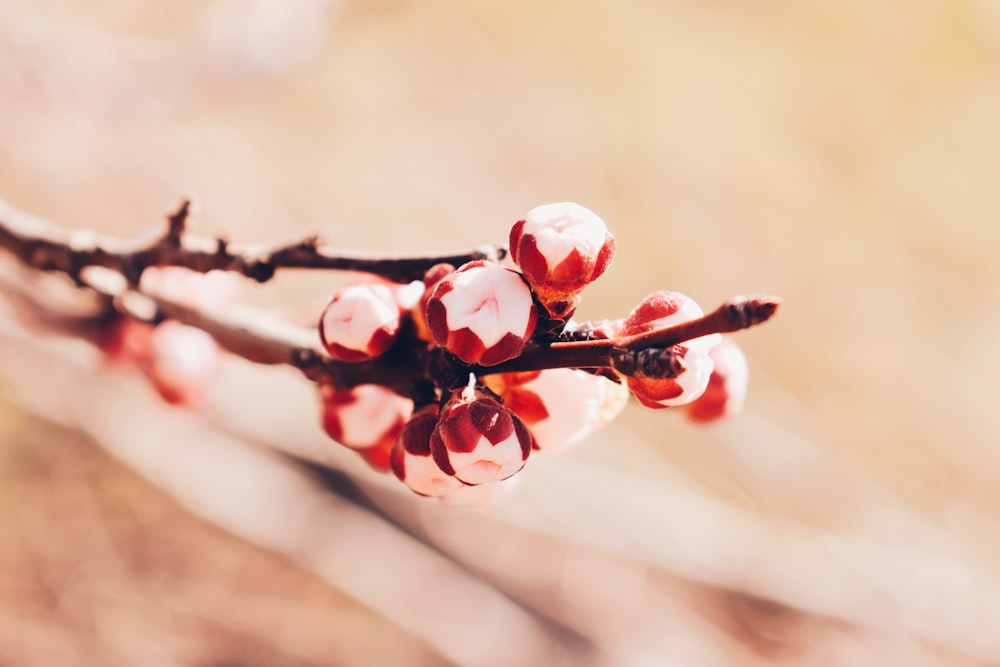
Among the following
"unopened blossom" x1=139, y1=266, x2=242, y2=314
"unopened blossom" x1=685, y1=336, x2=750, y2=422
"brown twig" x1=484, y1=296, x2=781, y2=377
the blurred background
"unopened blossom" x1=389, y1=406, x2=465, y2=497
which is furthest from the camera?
the blurred background

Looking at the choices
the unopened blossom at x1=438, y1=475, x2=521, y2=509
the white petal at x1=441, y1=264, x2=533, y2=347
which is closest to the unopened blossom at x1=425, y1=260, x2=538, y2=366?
the white petal at x1=441, y1=264, x2=533, y2=347

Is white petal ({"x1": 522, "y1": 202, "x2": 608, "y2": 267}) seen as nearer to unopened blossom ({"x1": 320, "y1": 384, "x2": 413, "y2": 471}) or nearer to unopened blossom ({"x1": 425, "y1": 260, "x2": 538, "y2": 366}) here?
unopened blossom ({"x1": 425, "y1": 260, "x2": 538, "y2": 366})

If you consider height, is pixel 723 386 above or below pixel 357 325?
above

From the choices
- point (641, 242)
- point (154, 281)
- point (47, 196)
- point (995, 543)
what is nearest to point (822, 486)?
point (995, 543)

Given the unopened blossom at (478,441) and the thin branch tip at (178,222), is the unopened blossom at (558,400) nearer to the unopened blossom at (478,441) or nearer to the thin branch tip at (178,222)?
the unopened blossom at (478,441)

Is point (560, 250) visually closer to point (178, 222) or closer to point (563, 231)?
point (563, 231)

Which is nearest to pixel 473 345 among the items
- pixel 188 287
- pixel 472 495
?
pixel 472 495
